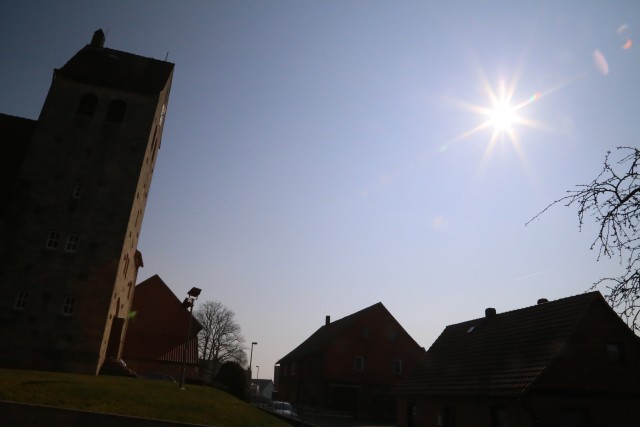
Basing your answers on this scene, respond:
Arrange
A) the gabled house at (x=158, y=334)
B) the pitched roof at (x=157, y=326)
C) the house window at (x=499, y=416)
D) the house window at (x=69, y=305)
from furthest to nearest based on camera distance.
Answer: the pitched roof at (x=157, y=326) < the gabled house at (x=158, y=334) < the house window at (x=69, y=305) < the house window at (x=499, y=416)

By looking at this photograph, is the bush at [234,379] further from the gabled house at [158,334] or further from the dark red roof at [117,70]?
the dark red roof at [117,70]

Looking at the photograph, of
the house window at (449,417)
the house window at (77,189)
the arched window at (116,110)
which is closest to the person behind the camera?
the house window at (449,417)

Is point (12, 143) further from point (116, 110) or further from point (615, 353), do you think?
point (615, 353)

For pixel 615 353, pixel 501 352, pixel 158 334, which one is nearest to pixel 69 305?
pixel 158 334

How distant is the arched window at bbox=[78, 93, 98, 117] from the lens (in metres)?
27.1

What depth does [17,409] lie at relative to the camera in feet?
41.4

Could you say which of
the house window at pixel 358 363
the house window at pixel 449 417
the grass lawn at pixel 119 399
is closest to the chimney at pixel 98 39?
the grass lawn at pixel 119 399

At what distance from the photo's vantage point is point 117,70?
29656 millimetres

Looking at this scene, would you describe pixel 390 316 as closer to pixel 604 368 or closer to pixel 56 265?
pixel 604 368

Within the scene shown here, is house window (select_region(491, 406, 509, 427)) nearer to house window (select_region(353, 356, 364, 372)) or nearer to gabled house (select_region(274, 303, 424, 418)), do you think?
gabled house (select_region(274, 303, 424, 418))

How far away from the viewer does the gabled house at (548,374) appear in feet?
67.0

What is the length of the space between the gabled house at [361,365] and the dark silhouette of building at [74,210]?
23.5 metres

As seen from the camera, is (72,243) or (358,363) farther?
(358,363)

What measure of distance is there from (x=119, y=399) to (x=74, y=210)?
42.5ft
